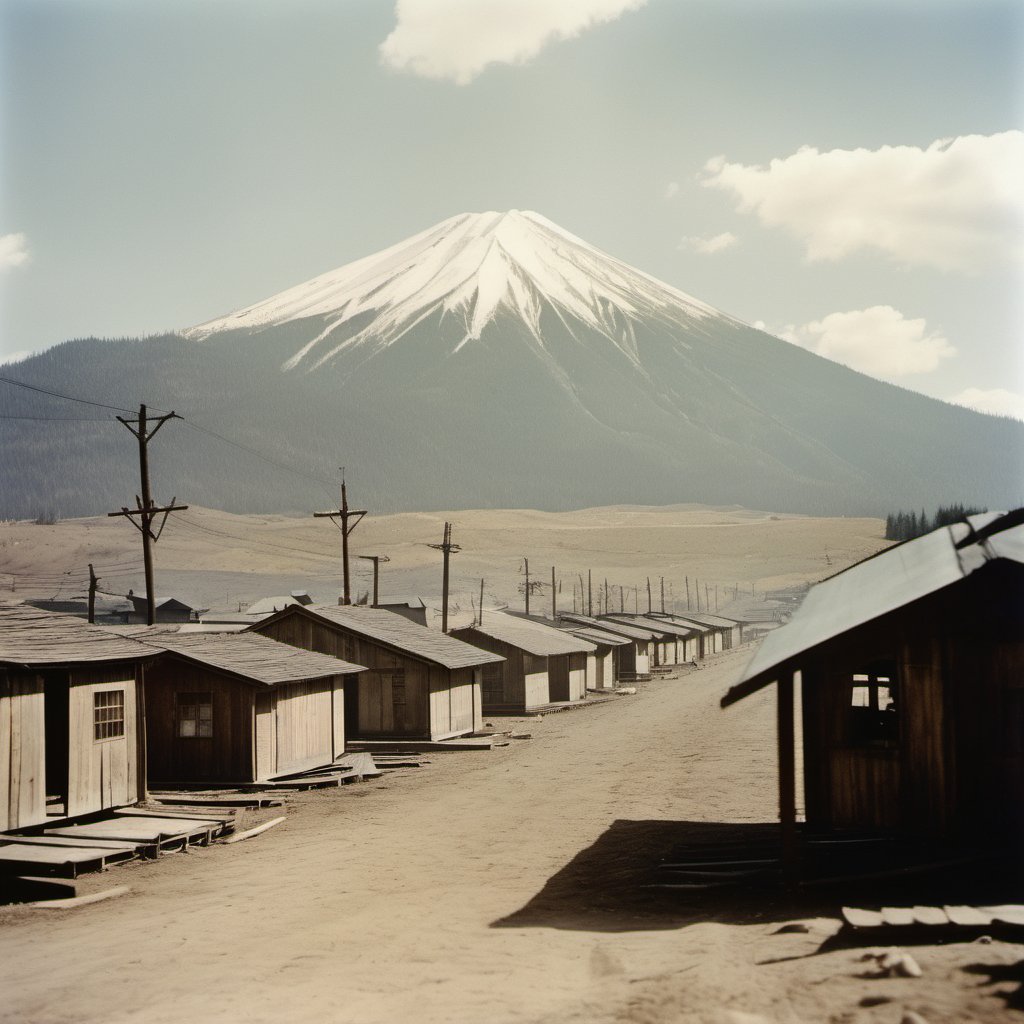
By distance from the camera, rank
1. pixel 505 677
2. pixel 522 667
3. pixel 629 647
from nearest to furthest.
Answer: pixel 522 667, pixel 505 677, pixel 629 647

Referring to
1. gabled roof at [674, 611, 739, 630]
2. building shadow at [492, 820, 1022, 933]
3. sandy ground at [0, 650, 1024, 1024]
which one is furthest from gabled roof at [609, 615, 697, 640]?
building shadow at [492, 820, 1022, 933]

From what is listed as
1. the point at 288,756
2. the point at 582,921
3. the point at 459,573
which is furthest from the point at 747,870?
the point at 459,573

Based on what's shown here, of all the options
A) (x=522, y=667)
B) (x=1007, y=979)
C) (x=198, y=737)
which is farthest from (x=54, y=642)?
(x=522, y=667)

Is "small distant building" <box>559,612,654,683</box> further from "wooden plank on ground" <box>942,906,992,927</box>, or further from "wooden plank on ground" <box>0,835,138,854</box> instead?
"wooden plank on ground" <box>942,906,992,927</box>

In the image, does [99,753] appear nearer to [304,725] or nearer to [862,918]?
[304,725]

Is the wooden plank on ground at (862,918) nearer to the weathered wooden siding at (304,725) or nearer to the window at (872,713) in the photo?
the window at (872,713)

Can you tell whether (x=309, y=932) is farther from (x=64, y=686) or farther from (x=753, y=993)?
(x=64, y=686)
